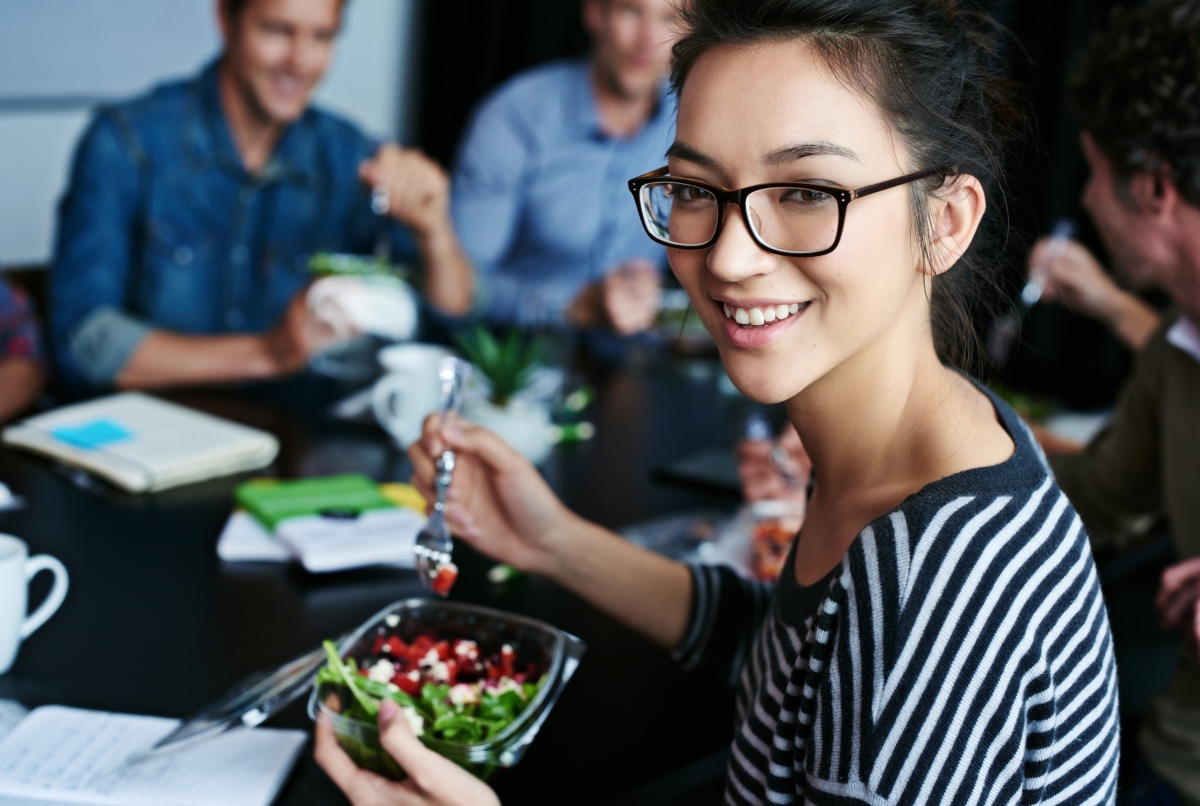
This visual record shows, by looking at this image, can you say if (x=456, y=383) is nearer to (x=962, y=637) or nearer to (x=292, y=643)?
(x=292, y=643)

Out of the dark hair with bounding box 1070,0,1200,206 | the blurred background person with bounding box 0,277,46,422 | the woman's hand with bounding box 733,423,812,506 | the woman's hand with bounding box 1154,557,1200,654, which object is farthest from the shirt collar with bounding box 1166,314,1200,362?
the blurred background person with bounding box 0,277,46,422

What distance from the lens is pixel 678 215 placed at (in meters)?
0.89

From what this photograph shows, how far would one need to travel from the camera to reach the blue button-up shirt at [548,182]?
3131 mm

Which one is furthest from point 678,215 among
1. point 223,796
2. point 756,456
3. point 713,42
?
point 756,456

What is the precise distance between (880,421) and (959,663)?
24cm

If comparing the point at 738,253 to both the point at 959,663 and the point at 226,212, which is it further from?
the point at 226,212

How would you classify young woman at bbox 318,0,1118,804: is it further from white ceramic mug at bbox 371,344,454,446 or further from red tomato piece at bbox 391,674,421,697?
white ceramic mug at bbox 371,344,454,446

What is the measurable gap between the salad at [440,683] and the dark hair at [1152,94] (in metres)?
1.05

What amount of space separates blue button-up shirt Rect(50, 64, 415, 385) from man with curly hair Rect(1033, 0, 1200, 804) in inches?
65.1

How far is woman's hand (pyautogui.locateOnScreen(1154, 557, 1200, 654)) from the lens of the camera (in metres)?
1.33

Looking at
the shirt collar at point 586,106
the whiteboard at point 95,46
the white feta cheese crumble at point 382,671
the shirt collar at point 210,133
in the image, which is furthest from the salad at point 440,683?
the whiteboard at point 95,46

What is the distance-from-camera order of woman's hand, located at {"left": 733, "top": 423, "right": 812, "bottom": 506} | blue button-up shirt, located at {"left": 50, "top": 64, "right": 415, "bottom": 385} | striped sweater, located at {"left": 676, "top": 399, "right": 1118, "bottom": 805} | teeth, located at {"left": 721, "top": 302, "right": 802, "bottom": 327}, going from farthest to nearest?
blue button-up shirt, located at {"left": 50, "top": 64, "right": 415, "bottom": 385}
woman's hand, located at {"left": 733, "top": 423, "right": 812, "bottom": 506}
teeth, located at {"left": 721, "top": 302, "right": 802, "bottom": 327}
striped sweater, located at {"left": 676, "top": 399, "right": 1118, "bottom": 805}

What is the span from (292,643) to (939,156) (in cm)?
78

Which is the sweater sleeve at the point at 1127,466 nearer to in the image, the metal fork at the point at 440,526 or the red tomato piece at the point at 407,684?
the metal fork at the point at 440,526
